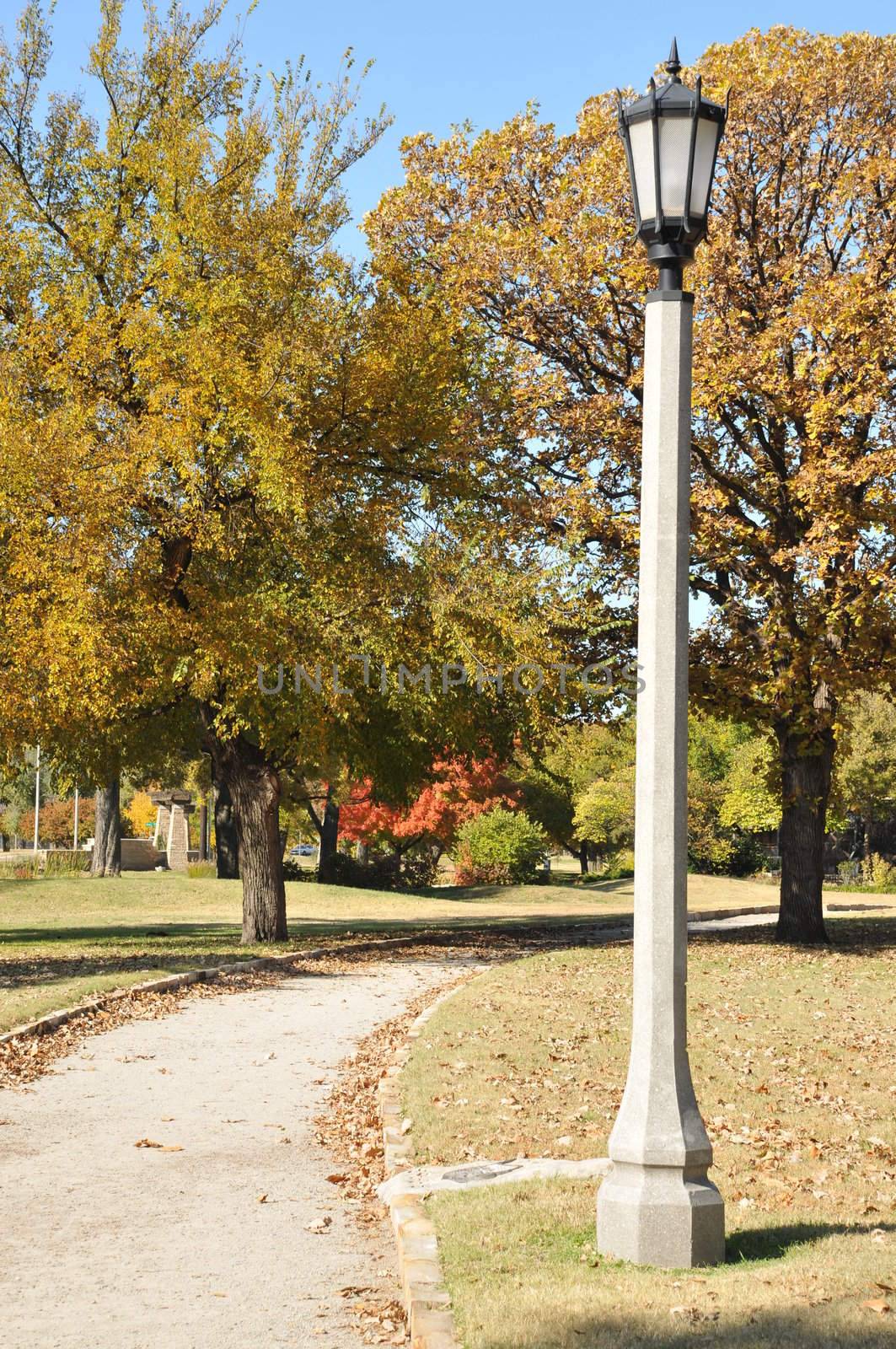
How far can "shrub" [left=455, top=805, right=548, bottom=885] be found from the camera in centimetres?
4584

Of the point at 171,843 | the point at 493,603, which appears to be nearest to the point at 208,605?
the point at 493,603

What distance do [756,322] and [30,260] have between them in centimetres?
1008

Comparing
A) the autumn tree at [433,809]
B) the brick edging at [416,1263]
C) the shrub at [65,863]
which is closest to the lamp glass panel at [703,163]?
the brick edging at [416,1263]

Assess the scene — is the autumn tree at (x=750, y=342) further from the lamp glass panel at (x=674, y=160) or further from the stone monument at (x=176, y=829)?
the stone monument at (x=176, y=829)

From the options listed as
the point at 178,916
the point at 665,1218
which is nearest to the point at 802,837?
the point at 178,916

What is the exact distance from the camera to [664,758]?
5.74 m

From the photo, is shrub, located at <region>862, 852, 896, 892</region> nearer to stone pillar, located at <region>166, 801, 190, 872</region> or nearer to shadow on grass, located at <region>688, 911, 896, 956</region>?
shadow on grass, located at <region>688, 911, 896, 956</region>

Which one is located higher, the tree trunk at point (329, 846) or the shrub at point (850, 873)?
the tree trunk at point (329, 846)

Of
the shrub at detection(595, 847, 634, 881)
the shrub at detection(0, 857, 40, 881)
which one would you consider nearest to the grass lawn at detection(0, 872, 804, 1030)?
the shrub at detection(0, 857, 40, 881)

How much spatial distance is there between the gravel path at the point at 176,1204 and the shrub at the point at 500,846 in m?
33.7

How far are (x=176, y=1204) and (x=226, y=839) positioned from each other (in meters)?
35.6

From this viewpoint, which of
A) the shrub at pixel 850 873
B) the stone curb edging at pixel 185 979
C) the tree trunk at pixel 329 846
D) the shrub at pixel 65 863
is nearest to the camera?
the stone curb edging at pixel 185 979

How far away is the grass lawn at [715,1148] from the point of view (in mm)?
4711

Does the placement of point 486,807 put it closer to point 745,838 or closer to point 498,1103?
point 745,838
